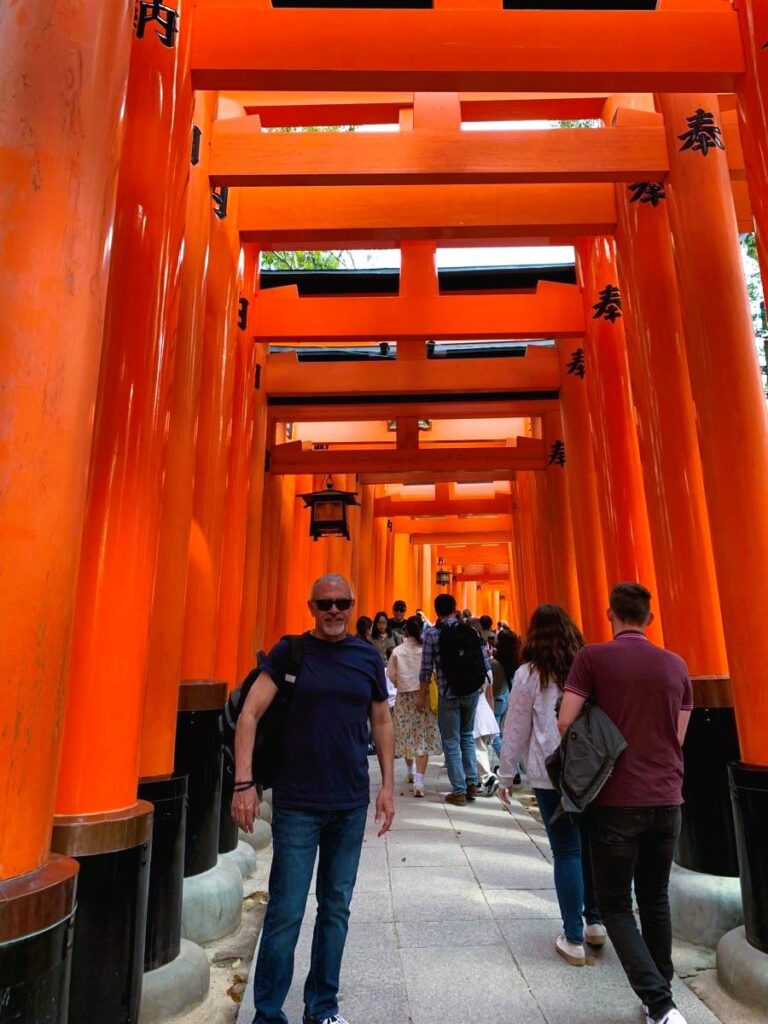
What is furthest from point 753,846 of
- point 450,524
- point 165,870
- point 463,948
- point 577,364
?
point 450,524

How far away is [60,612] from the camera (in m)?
1.88

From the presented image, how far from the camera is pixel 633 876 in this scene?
2.60 meters

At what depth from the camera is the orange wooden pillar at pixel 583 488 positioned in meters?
7.20

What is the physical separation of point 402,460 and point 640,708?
7.42m

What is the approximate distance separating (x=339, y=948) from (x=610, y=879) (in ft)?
3.25

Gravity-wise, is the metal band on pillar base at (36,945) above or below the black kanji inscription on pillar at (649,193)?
below

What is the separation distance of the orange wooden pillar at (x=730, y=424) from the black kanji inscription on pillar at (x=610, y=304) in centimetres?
196

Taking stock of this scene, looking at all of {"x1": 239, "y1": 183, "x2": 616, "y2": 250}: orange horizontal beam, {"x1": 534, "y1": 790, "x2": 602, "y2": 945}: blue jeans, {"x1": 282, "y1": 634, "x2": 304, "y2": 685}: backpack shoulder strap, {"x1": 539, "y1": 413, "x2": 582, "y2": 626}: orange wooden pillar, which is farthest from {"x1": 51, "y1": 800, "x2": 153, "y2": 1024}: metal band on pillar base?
{"x1": 539, "y1": 413, "x2": 582, "y2": 626}: orange wooden pillar

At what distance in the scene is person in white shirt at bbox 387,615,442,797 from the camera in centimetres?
684

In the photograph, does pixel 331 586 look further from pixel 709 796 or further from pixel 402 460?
pixel 402 460

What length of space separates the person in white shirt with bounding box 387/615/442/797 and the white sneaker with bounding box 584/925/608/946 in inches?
139

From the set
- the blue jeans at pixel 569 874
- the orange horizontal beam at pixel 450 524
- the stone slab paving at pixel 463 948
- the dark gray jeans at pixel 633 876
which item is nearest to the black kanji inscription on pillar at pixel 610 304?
the stone slab paving at pixel 463 948

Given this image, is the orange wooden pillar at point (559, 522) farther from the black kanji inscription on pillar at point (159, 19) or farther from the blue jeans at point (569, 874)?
the black kanji inscription on pillar at point (159, 19)

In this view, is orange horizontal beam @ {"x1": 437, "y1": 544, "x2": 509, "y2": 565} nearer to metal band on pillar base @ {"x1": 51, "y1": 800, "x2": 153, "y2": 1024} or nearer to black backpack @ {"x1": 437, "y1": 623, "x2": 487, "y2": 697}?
black backpack @ {"x1": 437, "y1": 623, "x2": 487, "y2": 697}
